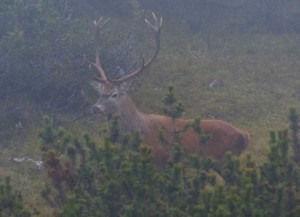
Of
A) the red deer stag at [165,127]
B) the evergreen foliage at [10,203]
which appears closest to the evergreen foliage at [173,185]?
the evergreen foliage at [10,203]

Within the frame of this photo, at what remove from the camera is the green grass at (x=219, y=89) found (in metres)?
9.12

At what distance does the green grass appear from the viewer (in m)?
9.12

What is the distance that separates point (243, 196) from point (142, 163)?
102 centimetres

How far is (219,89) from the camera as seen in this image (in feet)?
38.2

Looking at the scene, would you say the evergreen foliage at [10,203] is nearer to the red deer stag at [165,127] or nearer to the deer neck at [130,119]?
the red deer stag at [165,127]

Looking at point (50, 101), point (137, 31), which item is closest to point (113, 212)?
point (50, 101)

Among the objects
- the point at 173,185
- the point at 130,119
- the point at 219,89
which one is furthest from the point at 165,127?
the point at 219,89

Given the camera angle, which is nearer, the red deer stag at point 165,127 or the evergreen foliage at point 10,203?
the evergreen foliage at point 10,203

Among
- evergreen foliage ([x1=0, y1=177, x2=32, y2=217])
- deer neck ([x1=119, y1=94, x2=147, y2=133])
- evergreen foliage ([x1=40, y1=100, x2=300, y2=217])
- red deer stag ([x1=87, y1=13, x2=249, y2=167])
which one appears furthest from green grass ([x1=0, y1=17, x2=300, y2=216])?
evergreen foliage ([x1=0, y1=177, x2=32, y2=217])

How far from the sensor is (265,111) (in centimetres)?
1070

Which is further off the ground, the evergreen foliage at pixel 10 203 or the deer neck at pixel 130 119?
the deer neck at pixel 130 119

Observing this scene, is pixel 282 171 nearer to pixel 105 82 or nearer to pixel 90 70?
pixel 105 82

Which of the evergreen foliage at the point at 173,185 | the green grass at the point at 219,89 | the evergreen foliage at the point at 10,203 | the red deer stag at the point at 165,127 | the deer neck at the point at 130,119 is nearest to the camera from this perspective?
the evergreen foliage at the point at 173,185

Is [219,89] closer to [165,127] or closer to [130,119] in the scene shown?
[130,119]
